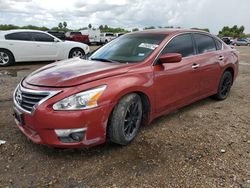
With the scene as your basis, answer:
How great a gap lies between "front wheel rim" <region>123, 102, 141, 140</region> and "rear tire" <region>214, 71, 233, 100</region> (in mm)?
2634

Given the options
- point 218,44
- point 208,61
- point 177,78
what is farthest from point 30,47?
point 177,78

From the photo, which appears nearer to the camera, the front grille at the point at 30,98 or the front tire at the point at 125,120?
the front grille at the point at 30,98

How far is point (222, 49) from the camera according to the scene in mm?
5898

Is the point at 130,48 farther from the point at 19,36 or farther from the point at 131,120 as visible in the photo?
the point at 19,36

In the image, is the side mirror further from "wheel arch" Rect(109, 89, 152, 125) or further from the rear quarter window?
the rear quarter window

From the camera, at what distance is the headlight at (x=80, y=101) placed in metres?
3.15

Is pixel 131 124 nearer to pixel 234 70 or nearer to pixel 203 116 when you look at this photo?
pixel 203 116

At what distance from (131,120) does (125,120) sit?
6.1 inches

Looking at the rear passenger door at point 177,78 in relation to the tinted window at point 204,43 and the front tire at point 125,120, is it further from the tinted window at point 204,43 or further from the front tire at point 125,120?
the front tire at point 125,120

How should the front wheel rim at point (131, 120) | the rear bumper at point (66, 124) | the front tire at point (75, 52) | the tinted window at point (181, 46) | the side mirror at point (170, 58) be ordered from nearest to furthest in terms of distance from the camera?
the rear bumper at point (66, 124) → the front wheel rim at point (131, 120) → the side mirror at point (170, 58) → the tinted window at point (181, 46) → the front tire at point (75, 52)

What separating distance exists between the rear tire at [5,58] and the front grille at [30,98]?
26.4 ft

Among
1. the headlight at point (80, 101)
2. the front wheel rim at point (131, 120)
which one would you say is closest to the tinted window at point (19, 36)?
the front wheel rim at point (131, 120)

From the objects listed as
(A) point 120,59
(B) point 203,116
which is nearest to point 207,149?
(B) point 203,116

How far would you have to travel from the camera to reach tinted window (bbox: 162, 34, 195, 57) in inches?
175
